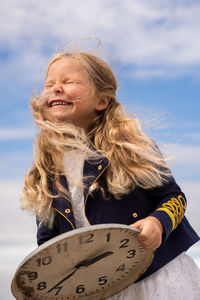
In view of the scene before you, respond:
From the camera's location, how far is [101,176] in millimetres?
2543

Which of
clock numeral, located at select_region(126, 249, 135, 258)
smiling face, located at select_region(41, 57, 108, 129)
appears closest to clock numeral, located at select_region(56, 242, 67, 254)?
clock numeral, located at select_region(126, 249, 135, 258)

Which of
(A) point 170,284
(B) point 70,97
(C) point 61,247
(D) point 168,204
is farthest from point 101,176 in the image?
(C) point 61,247

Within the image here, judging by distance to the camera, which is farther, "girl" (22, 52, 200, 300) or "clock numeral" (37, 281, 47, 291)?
"girl" (22, 52, 200, 300)

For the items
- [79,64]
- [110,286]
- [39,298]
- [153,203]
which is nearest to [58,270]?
[39,298]

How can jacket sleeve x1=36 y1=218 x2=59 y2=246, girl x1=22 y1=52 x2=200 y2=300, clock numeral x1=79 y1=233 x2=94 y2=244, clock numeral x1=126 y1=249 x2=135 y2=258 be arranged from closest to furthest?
clock numeral x1=79 y1=233 x2=94 y2=244
clock numeral x1=126 y1=249 x2=135 y2=258
girl x1=22 y1=52 x2=200 y2=300
jacket sleeve x1=36 y1=218 x2=59 y2=246

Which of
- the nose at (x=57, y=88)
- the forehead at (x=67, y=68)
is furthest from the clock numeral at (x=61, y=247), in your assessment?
the forehead at (x=67, y=68)

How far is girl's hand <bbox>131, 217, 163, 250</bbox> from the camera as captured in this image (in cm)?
200

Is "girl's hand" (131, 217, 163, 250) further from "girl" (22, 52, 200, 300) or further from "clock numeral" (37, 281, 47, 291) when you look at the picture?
"clock numeral" (37, 281, 47, 291)

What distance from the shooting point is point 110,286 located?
2.21 meters

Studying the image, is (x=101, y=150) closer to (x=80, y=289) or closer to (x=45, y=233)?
(x=45, y=233)

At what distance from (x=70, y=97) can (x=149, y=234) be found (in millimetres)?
1104

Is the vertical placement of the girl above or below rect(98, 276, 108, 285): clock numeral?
above

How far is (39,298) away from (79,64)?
1508 mm

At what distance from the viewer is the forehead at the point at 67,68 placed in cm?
285
